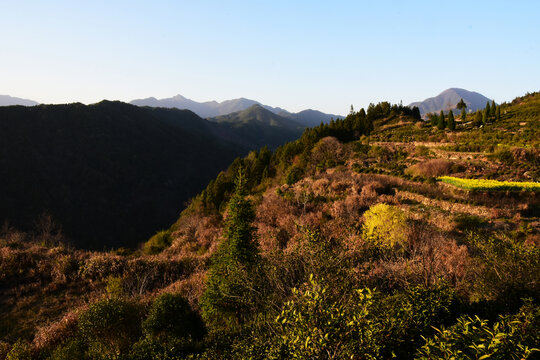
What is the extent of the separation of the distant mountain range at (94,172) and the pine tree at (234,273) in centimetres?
6316

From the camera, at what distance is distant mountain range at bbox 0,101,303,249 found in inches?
2707

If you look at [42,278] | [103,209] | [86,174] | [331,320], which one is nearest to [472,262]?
[331,320]

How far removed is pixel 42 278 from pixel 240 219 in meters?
16.4

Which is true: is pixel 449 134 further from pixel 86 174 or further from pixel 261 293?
pixel 86 174

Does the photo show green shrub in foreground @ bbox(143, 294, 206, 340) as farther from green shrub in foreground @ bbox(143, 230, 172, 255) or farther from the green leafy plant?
green shrub in foreground @ bbox(143, 230, 172, 255)

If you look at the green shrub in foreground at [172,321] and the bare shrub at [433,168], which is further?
the bare shrub at [433,168]

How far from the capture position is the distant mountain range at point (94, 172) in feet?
226

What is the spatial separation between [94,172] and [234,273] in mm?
98139

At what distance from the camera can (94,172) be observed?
87250mm

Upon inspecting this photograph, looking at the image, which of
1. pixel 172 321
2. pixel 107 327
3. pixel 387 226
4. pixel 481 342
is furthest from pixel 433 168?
pixel 107 327

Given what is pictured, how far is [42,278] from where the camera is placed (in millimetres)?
17875

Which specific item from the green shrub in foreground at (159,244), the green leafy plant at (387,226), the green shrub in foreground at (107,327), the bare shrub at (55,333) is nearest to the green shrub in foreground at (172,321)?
the green shrub in foreground at (107,327)

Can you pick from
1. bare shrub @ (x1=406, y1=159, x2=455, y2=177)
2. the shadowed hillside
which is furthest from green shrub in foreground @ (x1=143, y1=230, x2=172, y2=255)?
the shadowed hillside

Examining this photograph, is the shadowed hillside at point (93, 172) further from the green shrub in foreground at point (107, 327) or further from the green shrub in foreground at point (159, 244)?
the green shrub in foreground at point (107, 327)
